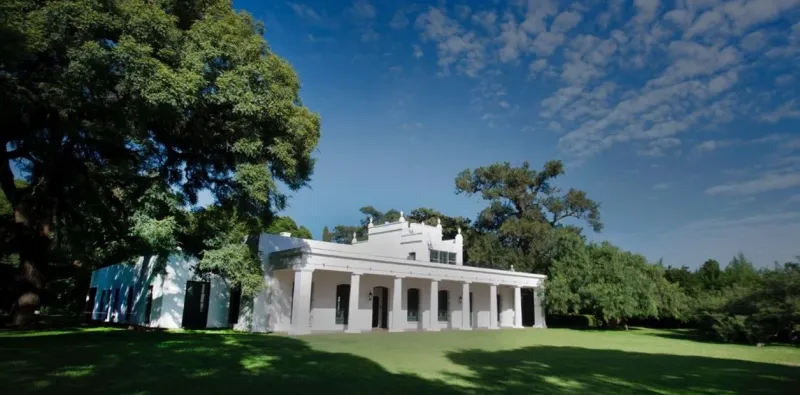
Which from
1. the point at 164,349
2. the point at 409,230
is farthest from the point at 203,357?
the point at 409,230

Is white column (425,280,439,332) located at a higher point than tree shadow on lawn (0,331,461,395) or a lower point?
higher

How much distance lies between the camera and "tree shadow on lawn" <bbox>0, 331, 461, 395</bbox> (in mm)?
6582

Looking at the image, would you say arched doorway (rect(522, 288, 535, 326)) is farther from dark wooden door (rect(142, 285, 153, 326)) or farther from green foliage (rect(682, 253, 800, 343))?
dark wooden door (rect(142, 285, 153, 326))

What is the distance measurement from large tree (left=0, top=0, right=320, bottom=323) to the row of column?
10.3 ft

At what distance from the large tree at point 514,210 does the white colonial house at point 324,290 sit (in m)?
6.94

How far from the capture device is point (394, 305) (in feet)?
76.5

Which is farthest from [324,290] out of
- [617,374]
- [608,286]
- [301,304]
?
[608,286]

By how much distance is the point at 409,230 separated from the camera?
96.5 ft

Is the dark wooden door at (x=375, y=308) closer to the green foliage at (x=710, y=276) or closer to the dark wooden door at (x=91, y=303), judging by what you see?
the dark wooden door at (x=91, y=303)

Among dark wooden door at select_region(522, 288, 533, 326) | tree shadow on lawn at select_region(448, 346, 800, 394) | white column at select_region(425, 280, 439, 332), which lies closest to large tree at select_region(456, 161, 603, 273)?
dark wooden door at select_region(522, 288, 533, 326)

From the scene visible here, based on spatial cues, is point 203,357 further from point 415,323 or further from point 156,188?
point 415,323

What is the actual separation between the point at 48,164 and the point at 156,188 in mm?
3956

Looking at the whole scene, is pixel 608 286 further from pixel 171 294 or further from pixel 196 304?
pixel 171 294

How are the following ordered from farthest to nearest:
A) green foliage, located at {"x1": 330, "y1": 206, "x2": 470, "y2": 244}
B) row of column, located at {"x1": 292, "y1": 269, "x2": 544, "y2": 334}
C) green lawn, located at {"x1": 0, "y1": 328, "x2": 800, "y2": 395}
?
green foliage, located at {"x1": 330, "y1": 206, "x2": 470, "y2": 244}, row of column, located at {"x1": 292, "y1": 269, "x2": 544, "y2": 334}, green lawn, located at {"x1": 0, "y1": 328, "x2": 800, "y2": 395}
